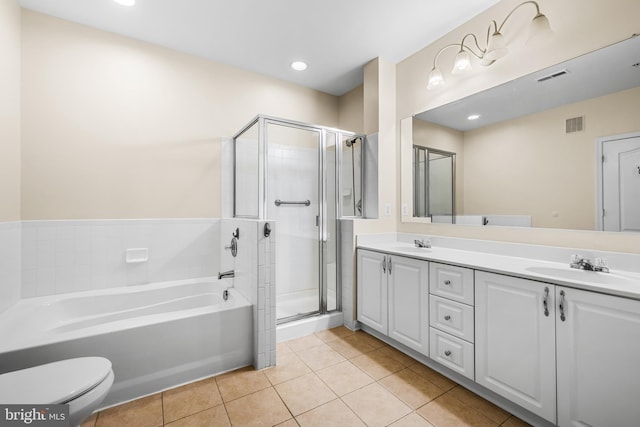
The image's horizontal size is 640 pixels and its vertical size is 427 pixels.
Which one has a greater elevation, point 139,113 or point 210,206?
point 139,113

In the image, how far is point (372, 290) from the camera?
2305 mm

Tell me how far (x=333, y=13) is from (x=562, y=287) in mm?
2321

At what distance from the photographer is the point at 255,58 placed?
8.82 ft

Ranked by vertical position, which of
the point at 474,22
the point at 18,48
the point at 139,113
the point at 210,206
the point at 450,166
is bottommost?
the point at 210,206

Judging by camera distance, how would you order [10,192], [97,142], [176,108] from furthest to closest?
[176,108], [97,142], [10,192]

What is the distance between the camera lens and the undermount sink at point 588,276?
1.30m

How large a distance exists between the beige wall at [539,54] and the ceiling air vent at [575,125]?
397 millimetres

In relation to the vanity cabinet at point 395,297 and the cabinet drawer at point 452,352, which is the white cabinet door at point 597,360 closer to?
the cabinet drawer at point 452,352

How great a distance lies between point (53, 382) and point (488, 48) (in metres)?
3.05

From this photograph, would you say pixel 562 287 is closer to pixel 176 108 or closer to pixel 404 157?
pixel 404 157

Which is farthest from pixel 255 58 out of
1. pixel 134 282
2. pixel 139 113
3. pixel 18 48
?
pixel 134 282

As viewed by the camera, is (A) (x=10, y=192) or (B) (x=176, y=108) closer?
(A) (x=10, y=192)

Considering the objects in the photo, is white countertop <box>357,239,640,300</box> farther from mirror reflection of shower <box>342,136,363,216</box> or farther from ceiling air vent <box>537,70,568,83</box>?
ceiling air vent <box>537,70,568,83</box>

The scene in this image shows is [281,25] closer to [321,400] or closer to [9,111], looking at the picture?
[9,111]
